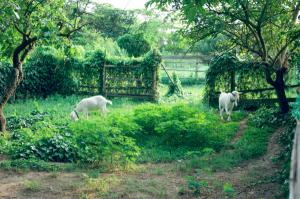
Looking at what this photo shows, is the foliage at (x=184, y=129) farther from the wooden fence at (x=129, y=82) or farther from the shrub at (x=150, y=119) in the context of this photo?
Result: the wooden fence at (x=129, y=82)

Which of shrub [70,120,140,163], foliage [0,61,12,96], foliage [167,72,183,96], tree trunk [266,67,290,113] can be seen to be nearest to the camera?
shrub [70,120,140,163]

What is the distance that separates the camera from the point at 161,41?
1630 inches

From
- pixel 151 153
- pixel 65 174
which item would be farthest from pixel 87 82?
pixel 65 174

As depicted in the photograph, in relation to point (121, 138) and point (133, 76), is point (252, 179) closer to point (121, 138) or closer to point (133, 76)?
point (121, 138)

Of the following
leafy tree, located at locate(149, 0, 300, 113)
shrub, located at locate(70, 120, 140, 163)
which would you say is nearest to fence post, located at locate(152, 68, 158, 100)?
leafy tree, located at locate(149, 0, 300, 113)

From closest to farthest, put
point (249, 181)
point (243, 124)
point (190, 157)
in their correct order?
point (249, 181)
point (190, 157)
point (243, 124)

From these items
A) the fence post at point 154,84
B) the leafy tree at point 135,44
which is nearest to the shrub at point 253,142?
the fence post at point 154,84

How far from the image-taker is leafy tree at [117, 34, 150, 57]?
24750mm

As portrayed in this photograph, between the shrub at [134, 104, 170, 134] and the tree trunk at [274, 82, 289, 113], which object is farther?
the tree trunk at [274, 82, 289, 113]

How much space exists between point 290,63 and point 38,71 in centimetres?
1175

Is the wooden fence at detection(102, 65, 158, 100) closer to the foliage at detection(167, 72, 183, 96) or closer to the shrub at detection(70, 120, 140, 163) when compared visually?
the foliage at detection(167, 72, 183, 96)

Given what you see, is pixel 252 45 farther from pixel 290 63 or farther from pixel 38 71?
pixel 38 71

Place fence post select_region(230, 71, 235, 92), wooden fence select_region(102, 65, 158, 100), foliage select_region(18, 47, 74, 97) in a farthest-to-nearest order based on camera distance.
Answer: foliage select_region(18, 47, 74, 97), wooden fence select_region(102, 65, 158, 100), fence post select_region(230, 71, 235, 92)

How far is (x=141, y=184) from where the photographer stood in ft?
20.9
